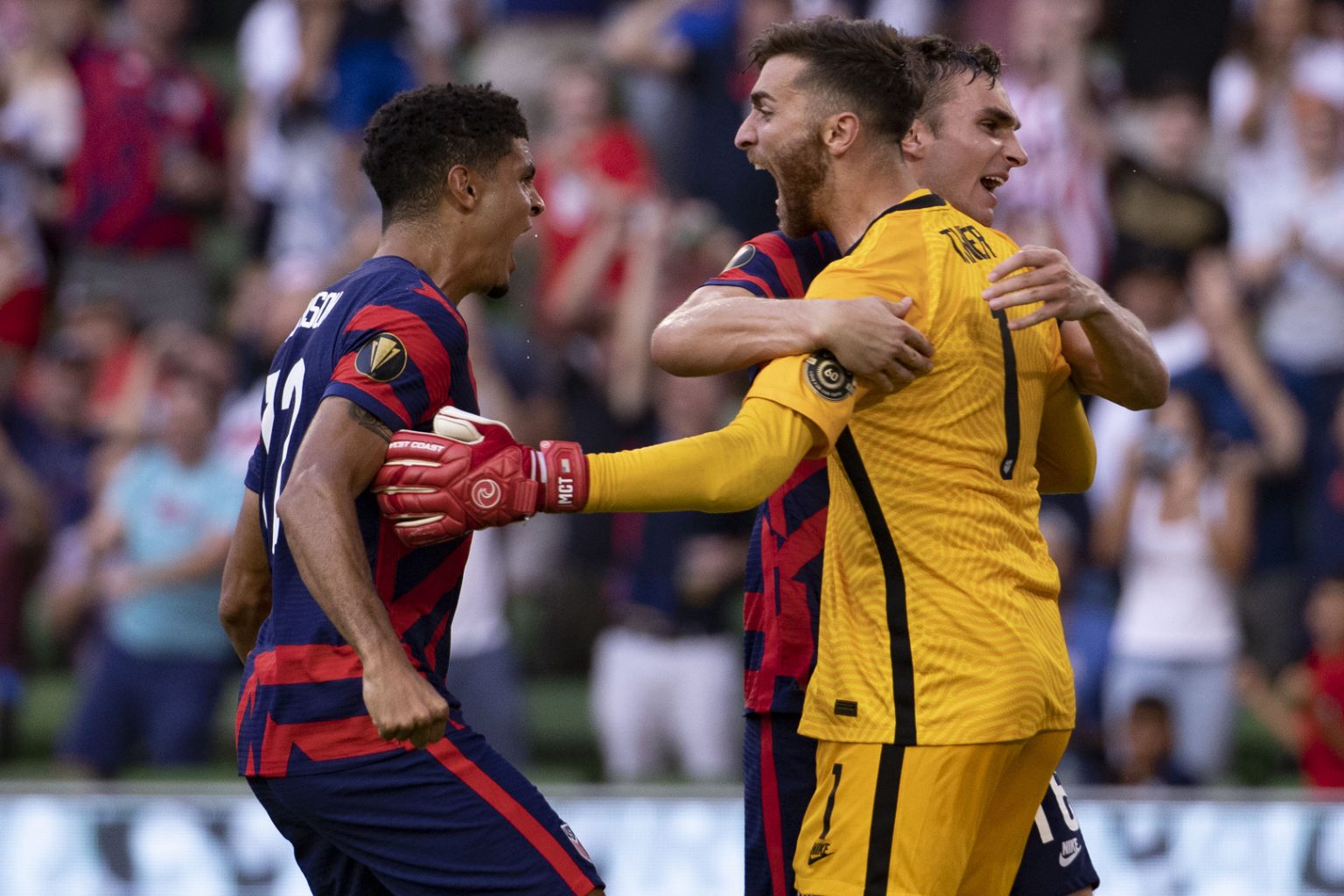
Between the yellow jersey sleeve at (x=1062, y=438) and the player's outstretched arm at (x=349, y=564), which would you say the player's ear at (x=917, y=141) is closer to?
the yellow jersey sleeve at (x=1062, y=438)

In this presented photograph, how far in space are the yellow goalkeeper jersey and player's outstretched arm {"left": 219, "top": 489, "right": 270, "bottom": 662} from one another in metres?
1.31

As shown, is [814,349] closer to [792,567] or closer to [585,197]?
[792,567]

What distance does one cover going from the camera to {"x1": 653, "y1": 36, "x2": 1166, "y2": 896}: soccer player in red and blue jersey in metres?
3.56

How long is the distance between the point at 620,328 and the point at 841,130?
5433mm

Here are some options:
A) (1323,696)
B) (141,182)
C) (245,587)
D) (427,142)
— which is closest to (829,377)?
(427,142)

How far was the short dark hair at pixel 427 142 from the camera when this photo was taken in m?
3.94

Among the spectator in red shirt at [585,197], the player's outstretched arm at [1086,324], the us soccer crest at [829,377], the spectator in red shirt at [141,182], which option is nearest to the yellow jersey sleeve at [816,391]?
the us soccer crest at [829,377]

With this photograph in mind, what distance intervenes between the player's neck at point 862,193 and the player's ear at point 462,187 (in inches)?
30.7

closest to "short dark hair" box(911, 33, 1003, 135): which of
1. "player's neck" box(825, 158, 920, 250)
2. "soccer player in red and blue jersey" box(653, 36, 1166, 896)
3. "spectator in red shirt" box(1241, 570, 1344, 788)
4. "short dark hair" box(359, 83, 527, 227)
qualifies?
"soccer player in red and blue jersey" box(653, 36, 1166, 896)

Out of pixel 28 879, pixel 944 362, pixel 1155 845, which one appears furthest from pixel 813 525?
pixel 28 879

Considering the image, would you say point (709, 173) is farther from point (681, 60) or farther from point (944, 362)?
point (944, 362)

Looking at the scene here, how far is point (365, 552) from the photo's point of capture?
3.53m

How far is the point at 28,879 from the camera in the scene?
6.92 m

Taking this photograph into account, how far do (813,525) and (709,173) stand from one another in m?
5.86
